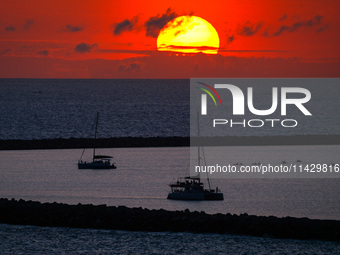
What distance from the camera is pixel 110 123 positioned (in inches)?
5084

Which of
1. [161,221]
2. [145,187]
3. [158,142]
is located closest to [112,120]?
[158,142]

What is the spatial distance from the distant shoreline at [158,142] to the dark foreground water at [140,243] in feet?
168

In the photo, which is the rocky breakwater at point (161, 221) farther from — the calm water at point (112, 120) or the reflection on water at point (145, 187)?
the calm water at point (112, 120)

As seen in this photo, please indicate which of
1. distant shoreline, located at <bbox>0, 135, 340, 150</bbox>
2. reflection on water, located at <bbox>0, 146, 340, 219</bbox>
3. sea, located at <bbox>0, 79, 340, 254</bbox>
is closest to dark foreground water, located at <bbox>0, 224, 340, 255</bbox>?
sea, located at <bbox>0, 79, 340, 254</bbox>

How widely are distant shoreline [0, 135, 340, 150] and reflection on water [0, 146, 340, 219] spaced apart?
796cm

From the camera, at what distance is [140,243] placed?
119ft

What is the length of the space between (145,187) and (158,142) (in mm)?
36360

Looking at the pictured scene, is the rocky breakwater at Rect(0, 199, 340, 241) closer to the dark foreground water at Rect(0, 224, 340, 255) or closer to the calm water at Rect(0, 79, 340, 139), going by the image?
the dark foreground water at Rect(0, 224, 340, 255)

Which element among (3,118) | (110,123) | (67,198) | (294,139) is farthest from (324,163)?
(3,118)

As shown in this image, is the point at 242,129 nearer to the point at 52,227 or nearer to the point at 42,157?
the point at 42,157

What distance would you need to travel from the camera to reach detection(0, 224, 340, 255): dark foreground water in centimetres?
3456

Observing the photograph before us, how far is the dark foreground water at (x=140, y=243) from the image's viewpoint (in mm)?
34562

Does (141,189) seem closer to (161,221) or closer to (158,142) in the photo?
(161,221)

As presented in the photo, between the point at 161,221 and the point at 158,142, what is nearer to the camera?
the point at 161,221
